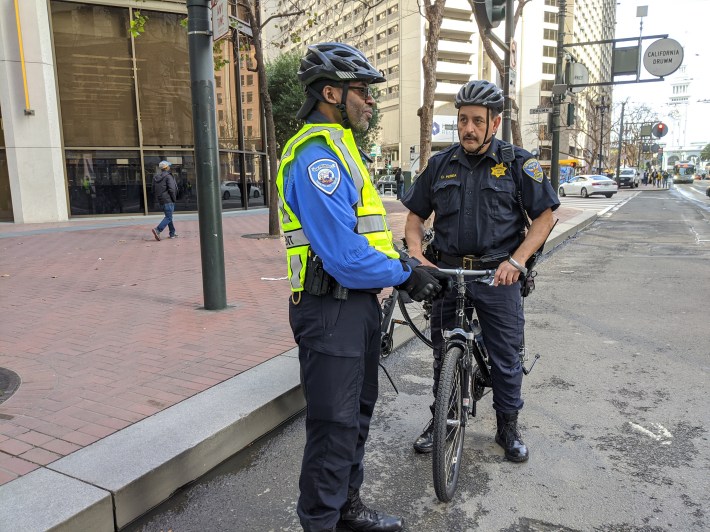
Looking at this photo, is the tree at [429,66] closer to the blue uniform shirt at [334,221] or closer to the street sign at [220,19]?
Answer: the street sign at [220,19]

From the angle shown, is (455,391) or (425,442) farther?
(425,442)

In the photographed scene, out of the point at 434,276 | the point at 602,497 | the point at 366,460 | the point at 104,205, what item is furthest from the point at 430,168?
the point at 104,205

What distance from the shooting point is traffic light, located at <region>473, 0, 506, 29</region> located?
261 inches

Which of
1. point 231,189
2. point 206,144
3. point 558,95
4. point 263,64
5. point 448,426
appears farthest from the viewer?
point 231,189

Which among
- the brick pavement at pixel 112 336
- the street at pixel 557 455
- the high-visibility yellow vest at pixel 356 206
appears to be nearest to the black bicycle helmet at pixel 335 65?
the high-visibility yellow vest at pixel 356 206

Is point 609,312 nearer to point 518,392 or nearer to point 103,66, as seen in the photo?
point 518,392

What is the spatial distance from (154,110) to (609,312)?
50.8 ft

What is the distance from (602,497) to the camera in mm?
2814

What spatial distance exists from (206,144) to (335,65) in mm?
3954

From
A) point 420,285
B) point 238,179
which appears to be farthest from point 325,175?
point 238,179

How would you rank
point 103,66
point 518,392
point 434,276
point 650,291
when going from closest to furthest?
point 434,276, point 518,392, point 650,291, point 103,66

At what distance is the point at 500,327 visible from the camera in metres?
3.11

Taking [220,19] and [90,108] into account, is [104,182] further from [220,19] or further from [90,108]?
[220,19]

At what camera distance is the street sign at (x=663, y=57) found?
1444 cm
